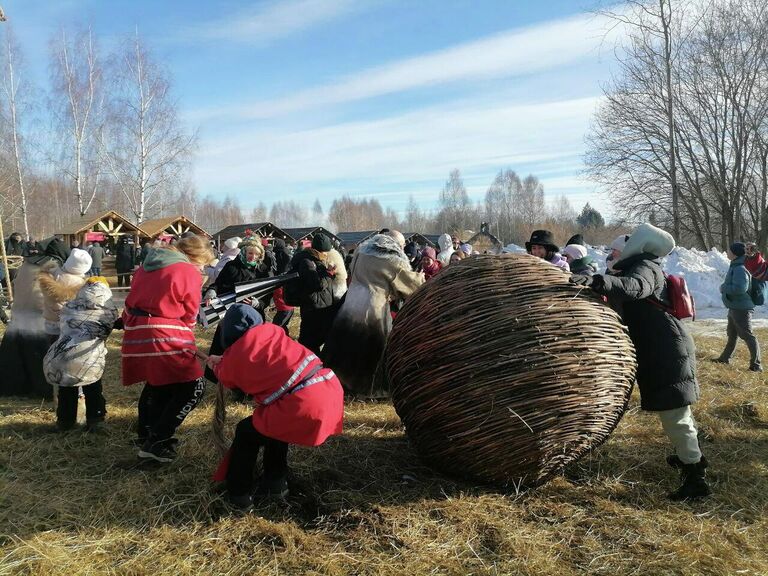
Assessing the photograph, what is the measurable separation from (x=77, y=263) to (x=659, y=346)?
17.4 feet

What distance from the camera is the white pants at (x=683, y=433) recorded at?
3840 mm

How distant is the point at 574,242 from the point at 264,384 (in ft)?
20.3

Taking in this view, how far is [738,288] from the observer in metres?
8.28

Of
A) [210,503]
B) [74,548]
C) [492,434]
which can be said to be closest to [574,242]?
[492,434]

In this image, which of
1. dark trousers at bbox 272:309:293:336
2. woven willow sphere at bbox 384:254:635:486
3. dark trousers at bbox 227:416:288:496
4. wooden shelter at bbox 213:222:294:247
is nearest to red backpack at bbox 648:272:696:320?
woven willow sphere at bbox 384:254:635:486

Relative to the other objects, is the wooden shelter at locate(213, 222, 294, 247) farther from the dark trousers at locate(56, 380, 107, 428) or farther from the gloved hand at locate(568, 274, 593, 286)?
the gloved hand at locate(568, 274, 593, 286)

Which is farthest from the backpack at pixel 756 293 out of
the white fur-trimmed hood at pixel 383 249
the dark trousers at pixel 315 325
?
the dark trousers at pixel 315 325

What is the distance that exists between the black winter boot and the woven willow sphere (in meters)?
0.63

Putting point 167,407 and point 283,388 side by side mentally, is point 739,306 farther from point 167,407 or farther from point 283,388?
point 167,407

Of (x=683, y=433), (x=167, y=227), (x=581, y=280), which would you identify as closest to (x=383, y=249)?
(x=581, y=280)

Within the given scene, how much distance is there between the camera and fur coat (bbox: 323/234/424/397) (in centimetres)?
596

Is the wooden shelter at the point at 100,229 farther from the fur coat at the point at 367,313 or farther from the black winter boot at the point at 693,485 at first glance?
the black winter boot at the point at 693,485

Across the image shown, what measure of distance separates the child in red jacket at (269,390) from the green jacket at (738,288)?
728 centimetres

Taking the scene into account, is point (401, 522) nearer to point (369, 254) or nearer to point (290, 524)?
point (290, 524)
